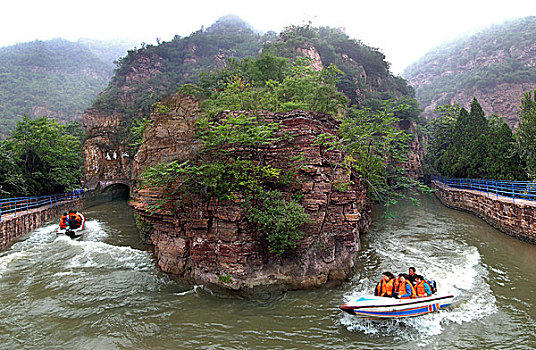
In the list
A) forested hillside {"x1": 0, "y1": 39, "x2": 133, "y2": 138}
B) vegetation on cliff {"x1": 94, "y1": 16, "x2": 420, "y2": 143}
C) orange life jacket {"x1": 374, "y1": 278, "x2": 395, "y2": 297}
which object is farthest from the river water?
forested hillside {"x1": 0, "y1": 39, "x2": 133, "y2": 138}

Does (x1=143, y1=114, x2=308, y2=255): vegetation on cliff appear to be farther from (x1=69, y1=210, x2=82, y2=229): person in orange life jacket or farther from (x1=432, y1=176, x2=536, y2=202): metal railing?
(x1=432, y1=176, x2=536, y2=202): metal railing

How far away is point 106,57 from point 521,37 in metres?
130

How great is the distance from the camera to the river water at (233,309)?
6.44 meters

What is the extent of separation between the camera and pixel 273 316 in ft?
24.0

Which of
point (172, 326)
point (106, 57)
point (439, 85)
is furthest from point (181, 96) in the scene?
point (106, 57)

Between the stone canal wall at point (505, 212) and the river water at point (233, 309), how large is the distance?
172 cm

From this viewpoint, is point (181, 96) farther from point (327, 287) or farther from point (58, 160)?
point (58, 160)

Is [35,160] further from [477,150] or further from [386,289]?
[477,150]

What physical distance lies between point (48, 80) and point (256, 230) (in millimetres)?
85867

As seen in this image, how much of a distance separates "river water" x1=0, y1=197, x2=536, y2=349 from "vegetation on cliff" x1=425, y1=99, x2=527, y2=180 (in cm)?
1001

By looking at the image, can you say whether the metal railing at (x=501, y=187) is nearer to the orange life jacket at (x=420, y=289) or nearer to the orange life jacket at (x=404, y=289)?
the orange life jacket at (x=420, y=289)

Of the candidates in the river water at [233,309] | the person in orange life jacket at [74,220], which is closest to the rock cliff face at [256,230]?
the river water at [233,309]

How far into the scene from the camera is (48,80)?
69.6m

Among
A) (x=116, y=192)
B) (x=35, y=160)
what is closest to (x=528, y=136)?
(x=35, y=160)
